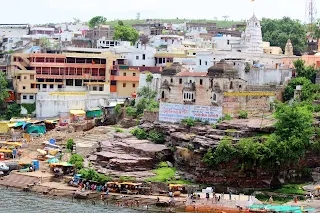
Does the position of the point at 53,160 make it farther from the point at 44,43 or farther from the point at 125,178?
the point at 44,43

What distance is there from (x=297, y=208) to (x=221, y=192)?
554cm

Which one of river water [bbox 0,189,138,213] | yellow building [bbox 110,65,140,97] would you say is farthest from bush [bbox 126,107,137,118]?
river water [bbox 0,189,138,213]

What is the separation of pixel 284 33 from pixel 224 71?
26.4 m

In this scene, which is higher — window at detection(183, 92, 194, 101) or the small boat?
window at detection(183, 92, 194, 101)

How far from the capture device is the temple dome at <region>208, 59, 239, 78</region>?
4541 cm

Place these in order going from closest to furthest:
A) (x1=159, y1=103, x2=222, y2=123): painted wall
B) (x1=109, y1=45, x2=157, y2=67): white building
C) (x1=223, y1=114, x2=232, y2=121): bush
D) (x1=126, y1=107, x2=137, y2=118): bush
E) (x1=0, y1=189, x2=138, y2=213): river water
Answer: (x1=0, y1=189, x2=138, y2=213): river water
(x1=223, y1=114, x2=232, y2=121): bush
(x1=159, y1=103, x2=222, y2=123): painted wall
(x1=126, y1=107, x2=137, y2=118): bush
(x1=109, y1=45, x2=157, y2=67): white building

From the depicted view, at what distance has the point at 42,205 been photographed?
3775 cm

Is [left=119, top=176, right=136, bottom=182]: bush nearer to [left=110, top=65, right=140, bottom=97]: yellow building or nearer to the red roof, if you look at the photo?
the red roof

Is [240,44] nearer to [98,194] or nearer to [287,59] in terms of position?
[287,59]

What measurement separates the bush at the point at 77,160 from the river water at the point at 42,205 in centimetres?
388

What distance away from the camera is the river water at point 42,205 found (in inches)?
1443

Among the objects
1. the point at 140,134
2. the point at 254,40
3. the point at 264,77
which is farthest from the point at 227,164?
the point at 254,40

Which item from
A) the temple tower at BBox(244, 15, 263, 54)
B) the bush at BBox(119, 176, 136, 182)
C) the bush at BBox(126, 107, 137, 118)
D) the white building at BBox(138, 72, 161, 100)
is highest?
the temple tower at BBox(244, 15, 263, 54)

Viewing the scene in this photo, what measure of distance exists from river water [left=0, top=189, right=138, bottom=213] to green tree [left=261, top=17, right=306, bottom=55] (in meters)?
34.0
